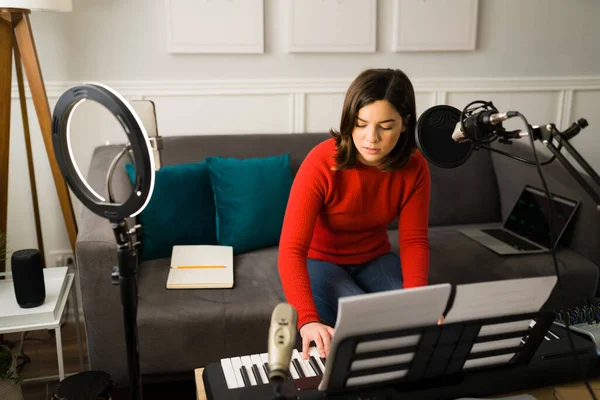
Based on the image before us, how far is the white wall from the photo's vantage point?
2.77 metres

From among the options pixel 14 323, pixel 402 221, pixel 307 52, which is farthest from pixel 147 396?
pixel 307 52

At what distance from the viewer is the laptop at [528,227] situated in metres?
2.53

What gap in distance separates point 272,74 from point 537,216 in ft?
4.65

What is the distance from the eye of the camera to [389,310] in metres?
1.06

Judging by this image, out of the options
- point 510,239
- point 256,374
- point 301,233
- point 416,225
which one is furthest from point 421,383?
point 510,239

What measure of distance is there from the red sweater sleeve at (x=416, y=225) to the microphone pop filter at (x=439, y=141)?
68 cm

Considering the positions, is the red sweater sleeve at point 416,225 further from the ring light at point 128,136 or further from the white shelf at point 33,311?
the white shelf at point 33,311

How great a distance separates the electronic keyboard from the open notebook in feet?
2.70

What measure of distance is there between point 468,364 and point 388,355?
0.71ft

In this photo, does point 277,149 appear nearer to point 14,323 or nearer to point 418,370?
point 14,323

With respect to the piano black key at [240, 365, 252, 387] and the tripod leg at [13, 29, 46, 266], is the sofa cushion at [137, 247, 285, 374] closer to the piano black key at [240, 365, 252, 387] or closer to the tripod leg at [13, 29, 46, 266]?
the piano black key at [240, 365, 252, 387]

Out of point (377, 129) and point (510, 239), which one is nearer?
point (377, 129)

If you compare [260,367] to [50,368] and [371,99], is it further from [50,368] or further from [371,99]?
[50,368]

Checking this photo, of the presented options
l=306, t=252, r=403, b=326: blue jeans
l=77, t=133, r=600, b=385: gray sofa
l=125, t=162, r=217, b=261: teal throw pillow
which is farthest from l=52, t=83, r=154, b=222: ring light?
l=125, t=162, r=217, b=261: teal throw pillow
